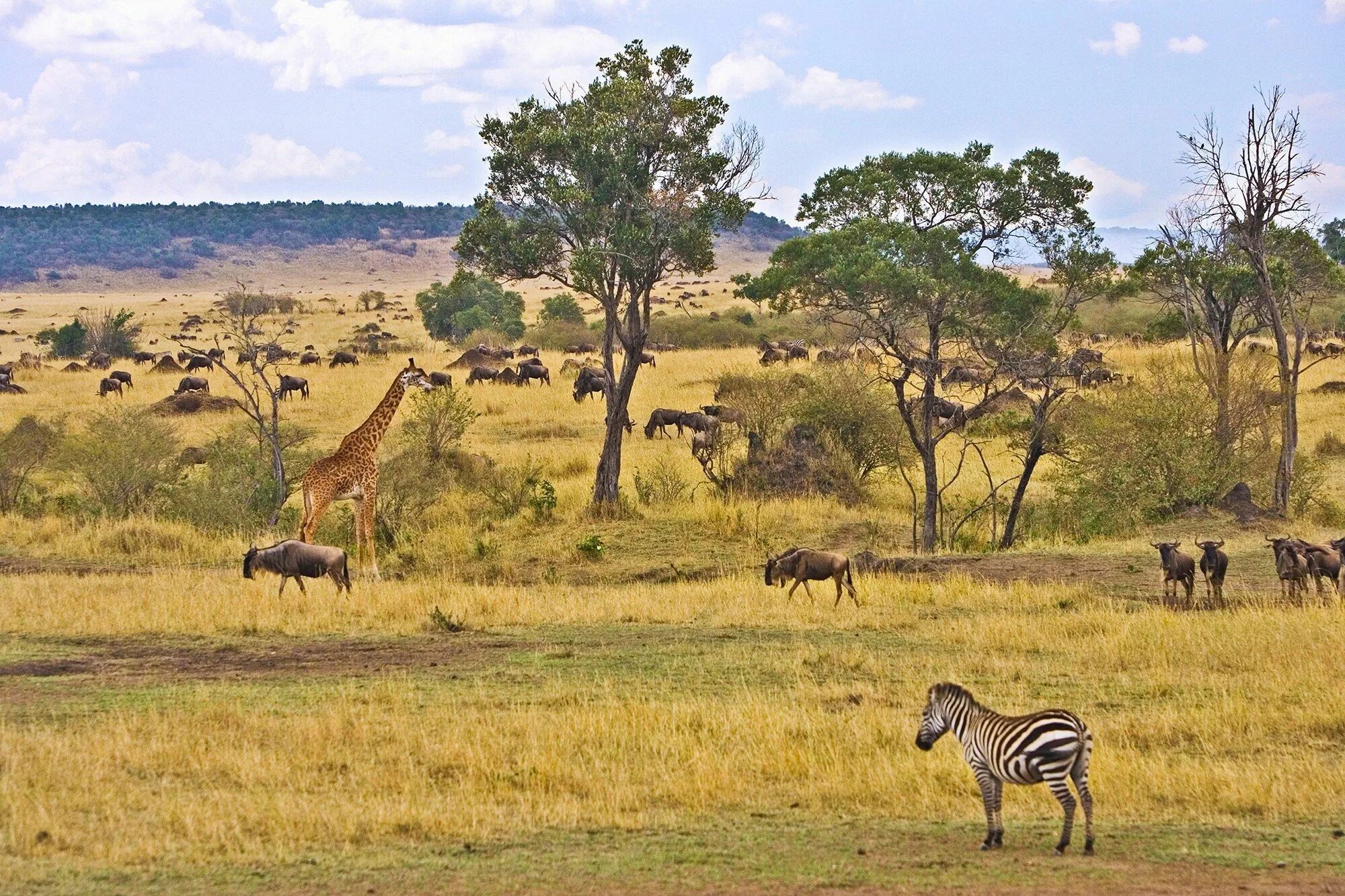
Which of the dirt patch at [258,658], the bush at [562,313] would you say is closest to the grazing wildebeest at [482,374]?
the bush at [562,313]

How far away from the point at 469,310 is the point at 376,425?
162 ft

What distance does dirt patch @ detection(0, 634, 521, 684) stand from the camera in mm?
13609

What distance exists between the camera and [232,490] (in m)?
24.5

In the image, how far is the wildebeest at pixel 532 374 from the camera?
43250 mm

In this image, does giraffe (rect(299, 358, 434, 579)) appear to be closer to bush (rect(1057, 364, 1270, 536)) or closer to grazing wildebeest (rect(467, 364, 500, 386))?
bush (rect(1057, 364, 1270, 536))

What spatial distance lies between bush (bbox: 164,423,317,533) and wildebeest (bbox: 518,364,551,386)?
52.9 feet

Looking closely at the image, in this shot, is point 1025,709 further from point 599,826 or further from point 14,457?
point 14,457

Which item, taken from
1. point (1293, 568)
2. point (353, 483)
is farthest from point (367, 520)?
point (1293, 568)

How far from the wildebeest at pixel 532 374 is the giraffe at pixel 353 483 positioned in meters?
22.2

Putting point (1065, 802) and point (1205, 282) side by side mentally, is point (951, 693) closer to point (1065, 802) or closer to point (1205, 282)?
point (1065, 802)

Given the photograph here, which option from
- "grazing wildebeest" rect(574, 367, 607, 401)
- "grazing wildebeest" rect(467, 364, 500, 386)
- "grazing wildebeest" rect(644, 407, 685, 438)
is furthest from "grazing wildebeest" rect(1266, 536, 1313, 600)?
"grazing wildebeest" rect(467, 364, 500, 386)

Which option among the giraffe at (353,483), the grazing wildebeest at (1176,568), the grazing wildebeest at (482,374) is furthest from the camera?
the grazing wildebeest at (482,374)

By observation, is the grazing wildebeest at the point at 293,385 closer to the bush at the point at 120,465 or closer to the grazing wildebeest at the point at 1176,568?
the bush at the point at 120,465

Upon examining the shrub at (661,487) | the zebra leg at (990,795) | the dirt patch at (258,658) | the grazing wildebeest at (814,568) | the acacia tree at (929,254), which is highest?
the acacia tree at (929,254)
